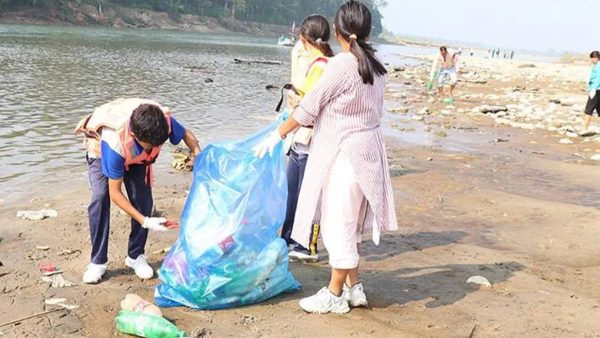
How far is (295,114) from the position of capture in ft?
10.5

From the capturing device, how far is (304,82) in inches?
160

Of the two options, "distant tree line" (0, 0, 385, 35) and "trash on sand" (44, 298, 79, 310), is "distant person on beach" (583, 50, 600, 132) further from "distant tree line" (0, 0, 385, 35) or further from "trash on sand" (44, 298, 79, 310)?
"distant tree line" (0, 0, 385, 35)

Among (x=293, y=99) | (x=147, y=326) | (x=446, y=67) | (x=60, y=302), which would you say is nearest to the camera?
(x=147, y=326)

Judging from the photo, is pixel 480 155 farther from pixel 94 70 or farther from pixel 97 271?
pixel 94 70

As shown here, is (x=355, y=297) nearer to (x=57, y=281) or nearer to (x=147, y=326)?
(x=147, y=326)

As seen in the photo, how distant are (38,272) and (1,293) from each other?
0.36 meters

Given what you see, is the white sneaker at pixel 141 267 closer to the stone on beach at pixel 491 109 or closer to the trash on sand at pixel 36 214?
the trash on sand at pixel 36 214

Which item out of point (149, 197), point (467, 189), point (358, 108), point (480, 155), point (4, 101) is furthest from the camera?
point (4, 101)

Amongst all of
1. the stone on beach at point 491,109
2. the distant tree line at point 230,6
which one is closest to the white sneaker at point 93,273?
the stone on beach at point 491,109

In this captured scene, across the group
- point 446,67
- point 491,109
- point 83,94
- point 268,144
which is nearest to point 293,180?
point 268,144

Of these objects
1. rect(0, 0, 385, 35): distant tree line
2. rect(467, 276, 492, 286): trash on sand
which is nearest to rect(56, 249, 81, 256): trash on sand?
rect(467, 276, 492, 286): trash on sand

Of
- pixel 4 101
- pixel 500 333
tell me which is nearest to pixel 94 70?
pixel 4 101

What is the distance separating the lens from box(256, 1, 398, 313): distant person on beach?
10.1ft

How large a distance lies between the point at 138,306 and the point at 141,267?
709mm
